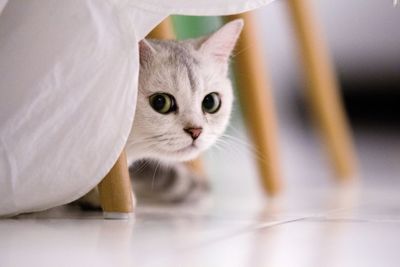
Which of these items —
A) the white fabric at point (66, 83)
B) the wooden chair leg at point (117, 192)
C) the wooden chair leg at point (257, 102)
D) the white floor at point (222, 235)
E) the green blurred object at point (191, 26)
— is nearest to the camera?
the white floor at point (222, 235)

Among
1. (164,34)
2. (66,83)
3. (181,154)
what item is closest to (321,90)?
(164,34)

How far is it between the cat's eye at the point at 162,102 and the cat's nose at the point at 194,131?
0.04 meters

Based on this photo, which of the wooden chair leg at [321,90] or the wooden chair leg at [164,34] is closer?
the wooden chair leg at [164,34]

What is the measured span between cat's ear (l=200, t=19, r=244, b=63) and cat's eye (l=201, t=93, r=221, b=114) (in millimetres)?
79

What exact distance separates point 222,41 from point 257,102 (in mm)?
367

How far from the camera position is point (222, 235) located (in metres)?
0.94

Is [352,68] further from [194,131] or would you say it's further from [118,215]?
[118,215]

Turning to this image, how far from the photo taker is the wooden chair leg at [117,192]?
1.04 metres

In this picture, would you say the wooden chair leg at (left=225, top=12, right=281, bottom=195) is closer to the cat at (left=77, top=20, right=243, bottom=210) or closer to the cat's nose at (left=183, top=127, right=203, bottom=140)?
the cat at (left=77, top=20, right=243, bottom=210)

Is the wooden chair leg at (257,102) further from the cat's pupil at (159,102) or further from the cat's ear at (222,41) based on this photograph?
the cat's pupil at (159,102)

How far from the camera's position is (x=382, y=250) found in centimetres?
85

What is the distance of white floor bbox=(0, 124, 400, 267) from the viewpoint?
0.76 metres

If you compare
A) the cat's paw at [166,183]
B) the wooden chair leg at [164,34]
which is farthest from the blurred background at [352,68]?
the cat's paw at [166,183]

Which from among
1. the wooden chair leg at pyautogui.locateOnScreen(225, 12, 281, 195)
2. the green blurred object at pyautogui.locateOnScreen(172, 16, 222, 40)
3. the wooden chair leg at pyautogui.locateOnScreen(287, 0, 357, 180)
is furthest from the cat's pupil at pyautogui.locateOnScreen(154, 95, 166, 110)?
the green blurred object at pyautogui.locateOnScreen(172, 16, 222, 40)
